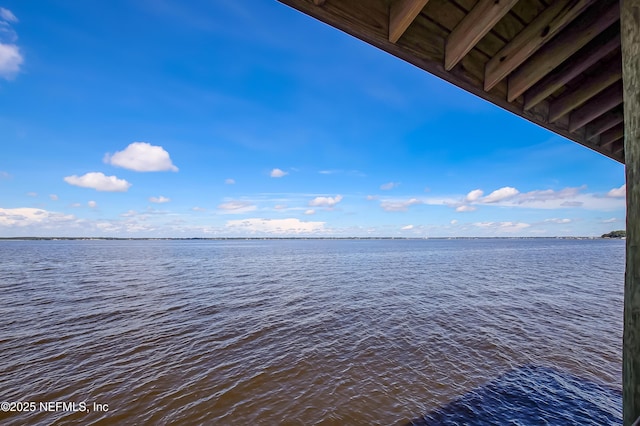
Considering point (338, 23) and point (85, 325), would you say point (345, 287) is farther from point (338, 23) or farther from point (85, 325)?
point (338, 23)

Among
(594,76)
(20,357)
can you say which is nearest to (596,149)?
(594,76)

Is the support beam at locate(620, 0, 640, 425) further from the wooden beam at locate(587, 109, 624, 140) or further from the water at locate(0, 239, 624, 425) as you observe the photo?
the water at locate(0, 239, 624, 425)

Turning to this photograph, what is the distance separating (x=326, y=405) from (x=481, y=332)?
6268 mm

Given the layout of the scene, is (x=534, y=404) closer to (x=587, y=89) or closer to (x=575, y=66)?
(x=587, y=89)

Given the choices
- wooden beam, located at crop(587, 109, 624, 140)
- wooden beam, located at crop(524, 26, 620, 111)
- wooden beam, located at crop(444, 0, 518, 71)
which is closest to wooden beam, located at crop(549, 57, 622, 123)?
wooden beam, located at crop(524, 26, 620, 111)

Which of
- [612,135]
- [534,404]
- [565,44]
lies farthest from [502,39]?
[534,404]

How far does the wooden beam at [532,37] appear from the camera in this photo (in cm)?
236

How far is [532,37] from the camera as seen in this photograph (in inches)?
102

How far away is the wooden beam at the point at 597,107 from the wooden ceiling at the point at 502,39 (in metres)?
0.01

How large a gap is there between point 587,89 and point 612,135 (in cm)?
183

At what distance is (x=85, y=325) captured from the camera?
30.4 ft

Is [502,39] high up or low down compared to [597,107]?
up

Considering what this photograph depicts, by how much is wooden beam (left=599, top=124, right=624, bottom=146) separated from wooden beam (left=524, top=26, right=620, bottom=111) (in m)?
1.96

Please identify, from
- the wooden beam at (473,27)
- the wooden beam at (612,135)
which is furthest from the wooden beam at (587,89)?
the wooden beam at (473,27)
